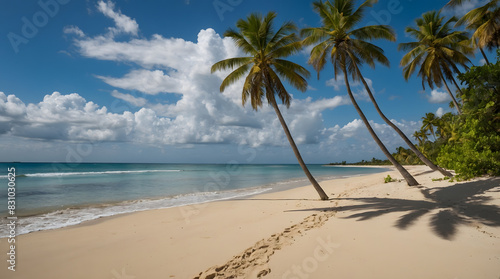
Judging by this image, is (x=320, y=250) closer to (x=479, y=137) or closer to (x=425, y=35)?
(x=479, y=137)

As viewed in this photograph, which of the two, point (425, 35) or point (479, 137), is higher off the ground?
point (425, 35)

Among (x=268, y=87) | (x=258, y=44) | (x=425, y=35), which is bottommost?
(x=268, y=87)

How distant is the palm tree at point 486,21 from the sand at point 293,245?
10.3m

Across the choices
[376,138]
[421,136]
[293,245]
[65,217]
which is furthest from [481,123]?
[421,136]

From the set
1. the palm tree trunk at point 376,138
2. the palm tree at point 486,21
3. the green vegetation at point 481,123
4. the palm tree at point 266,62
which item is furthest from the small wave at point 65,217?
the palm tree at point 486,21

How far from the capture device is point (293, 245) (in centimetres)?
473

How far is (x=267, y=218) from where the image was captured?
23.9 feet

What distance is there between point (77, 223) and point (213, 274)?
254 inches

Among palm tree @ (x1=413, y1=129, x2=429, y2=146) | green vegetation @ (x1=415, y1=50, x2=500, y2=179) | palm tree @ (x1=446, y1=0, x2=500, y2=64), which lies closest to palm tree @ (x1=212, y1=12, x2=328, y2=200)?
green vegetation @ (x1=415, y1=50, x2=500, y2=179)

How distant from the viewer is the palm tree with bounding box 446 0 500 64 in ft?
39.5

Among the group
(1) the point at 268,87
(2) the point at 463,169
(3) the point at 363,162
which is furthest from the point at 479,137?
(3) the point at 363,162

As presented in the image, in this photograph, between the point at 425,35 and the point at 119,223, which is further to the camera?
the point at 425,35

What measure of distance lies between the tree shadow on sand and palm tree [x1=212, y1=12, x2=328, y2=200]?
4336 mm

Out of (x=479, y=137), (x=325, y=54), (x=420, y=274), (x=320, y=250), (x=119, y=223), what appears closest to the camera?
(x=420, y=274)
